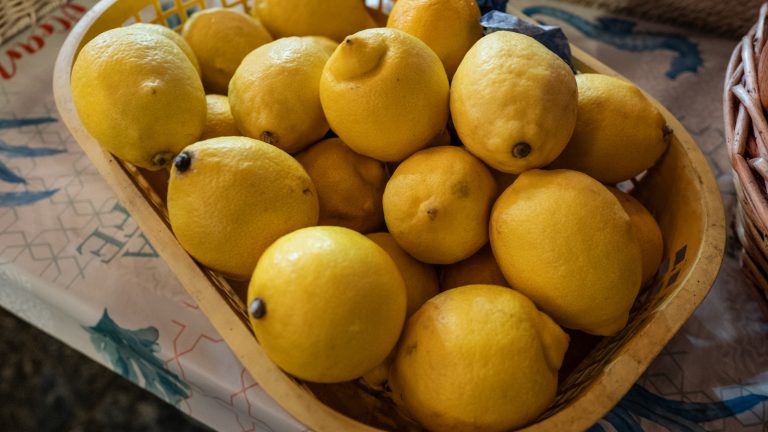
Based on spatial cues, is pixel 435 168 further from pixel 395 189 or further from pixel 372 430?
pixel 372 430

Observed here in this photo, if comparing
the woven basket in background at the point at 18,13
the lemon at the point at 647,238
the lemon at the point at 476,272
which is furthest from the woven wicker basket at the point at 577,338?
the woven basket in background at the point at 18,13

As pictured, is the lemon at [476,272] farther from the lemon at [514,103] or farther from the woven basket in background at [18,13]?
the woven basket in background at [18,13]

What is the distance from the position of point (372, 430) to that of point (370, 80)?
0.29 m

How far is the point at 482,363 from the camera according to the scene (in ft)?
1.31

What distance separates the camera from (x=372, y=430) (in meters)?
0.40

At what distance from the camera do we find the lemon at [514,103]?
0.45 metres

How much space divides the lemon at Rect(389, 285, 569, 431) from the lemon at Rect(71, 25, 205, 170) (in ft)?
1.00

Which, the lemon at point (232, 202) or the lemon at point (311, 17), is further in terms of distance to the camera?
the lemon at point (311, 17)

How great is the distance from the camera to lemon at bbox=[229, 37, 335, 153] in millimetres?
540

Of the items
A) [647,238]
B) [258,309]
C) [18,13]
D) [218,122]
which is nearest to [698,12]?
[647,238]

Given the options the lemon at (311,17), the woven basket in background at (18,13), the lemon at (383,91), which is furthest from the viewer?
the woven basket in background at (18,13)

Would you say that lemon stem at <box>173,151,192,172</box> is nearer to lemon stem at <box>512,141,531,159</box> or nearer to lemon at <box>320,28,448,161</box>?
lemon at <box>320,28,448,161</box>

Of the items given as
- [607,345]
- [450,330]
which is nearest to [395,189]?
[450,330]

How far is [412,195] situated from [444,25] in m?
0.22
